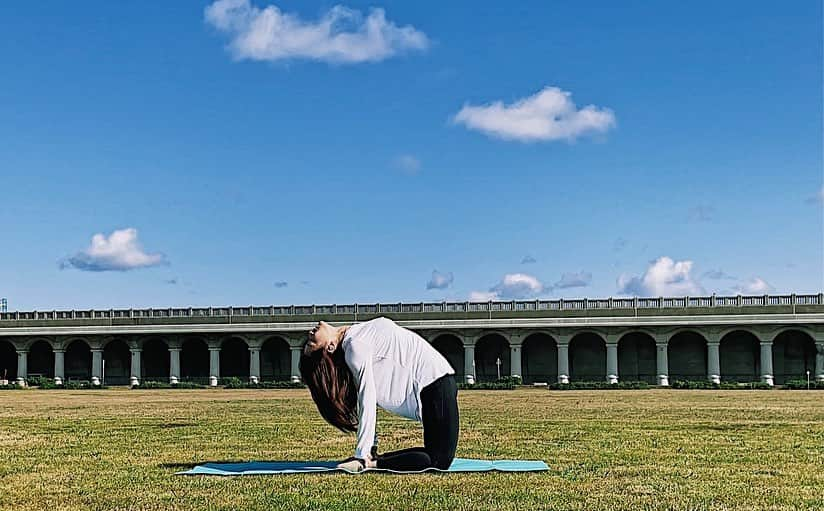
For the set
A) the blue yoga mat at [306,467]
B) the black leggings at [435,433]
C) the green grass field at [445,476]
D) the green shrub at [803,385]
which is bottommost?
the green shrub at [803,385]

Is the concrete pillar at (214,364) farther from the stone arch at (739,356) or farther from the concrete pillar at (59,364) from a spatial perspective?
the stone arch at (739,356)

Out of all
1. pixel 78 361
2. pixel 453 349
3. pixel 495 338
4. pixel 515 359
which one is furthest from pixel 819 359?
pixel 78 361

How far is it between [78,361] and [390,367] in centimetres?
7301

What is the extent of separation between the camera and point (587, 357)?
236 ft

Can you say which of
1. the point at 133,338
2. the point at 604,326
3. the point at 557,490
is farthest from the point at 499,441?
the point at 133,338

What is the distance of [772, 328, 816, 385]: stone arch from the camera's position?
68.2 metres

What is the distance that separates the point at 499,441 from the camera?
1680cm

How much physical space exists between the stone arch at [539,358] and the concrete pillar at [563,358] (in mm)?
1817

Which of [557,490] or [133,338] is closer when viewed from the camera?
[557,490]

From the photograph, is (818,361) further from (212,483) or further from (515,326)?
(212,483)

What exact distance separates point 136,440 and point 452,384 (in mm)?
7787

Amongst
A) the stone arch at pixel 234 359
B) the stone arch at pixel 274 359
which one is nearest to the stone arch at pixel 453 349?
the stone arch at pixel 274 359

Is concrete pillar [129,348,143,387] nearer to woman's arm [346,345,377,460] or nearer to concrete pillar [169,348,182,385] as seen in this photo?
concrete pillar [169,348,182,385]

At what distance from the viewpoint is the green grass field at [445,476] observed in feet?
32.8
